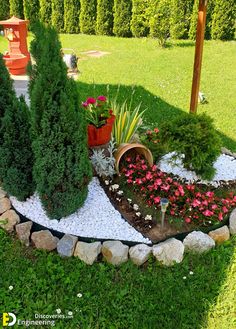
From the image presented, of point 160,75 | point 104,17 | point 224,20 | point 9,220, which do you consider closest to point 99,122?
point 9,220

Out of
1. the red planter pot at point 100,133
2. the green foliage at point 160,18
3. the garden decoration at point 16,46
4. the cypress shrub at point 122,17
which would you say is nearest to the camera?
Result: the red planter pot at point 100,133

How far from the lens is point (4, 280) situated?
2.93 m

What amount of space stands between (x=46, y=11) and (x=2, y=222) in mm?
12195

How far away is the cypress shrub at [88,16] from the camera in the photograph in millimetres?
12867

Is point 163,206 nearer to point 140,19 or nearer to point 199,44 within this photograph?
point 199,44

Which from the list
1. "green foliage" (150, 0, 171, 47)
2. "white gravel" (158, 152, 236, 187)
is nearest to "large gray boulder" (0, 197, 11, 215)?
"white gravel" (158, 152, 236, 187)

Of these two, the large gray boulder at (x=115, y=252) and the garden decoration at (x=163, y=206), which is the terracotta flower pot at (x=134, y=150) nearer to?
the garden decoration at (x=163, y=206)

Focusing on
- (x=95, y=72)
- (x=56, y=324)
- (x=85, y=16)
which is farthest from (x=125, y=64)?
(x=56, y=324)

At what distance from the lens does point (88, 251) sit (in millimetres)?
3072

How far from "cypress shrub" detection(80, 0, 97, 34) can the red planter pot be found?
1044 centimetres

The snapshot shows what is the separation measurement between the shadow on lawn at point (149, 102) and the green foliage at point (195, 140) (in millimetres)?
1289

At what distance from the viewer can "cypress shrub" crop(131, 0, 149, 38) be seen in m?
11.9

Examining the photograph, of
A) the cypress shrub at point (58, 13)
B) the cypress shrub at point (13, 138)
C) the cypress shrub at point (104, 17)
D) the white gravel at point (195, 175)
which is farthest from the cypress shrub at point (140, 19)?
the cypress shrub at point (13, 138)

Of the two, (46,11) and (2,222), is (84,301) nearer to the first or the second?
(2,222)
